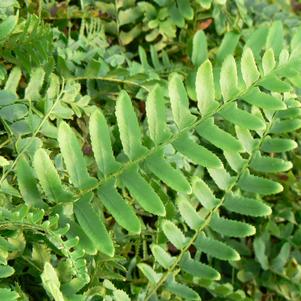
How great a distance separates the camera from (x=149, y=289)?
1.18 meters

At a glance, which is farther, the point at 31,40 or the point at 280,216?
the point at 280,216

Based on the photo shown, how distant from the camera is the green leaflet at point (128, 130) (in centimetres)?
96

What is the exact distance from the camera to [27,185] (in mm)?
953

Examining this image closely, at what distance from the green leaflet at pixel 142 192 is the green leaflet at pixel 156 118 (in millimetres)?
63

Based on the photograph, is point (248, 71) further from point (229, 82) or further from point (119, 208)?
point (119, 208)

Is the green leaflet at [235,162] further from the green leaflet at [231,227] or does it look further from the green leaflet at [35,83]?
the green leaflet at [35,83]

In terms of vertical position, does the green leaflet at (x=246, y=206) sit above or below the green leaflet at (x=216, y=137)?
below

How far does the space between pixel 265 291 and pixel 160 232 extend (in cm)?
43

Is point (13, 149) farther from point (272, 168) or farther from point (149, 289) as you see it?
point (272, 168)

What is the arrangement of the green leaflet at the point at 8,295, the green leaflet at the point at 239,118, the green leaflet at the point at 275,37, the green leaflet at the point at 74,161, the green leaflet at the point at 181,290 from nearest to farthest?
the green leaflet at the point at 8,295 → the green leaflet at the point at 74,161 → the green leaflet at the point at 239,118 → the green leaflet at the point at 181,290 → the green leaflet at the point at 275,37

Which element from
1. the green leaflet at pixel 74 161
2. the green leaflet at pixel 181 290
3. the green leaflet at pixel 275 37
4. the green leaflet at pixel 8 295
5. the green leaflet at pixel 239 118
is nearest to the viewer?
the green leaflet at pixel 8 295

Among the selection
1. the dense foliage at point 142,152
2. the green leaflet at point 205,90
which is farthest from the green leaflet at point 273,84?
the green leaflet at point 205,90

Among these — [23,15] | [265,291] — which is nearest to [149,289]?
[265,291]

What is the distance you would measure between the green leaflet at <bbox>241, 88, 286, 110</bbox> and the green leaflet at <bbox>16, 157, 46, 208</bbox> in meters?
0.35
